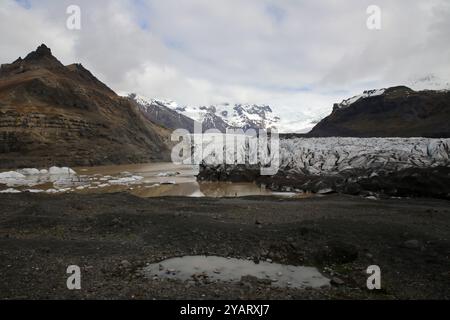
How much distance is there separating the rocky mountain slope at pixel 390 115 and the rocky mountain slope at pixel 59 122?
3729cm

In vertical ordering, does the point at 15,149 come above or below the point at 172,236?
above

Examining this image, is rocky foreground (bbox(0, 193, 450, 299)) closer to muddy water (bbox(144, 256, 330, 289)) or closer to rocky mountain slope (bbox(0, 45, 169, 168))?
muddy water (bbox(144, 256, 330, 289))

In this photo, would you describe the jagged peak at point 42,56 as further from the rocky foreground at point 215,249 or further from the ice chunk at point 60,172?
the rocky foreground at point 215,249

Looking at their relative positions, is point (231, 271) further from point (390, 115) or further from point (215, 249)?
point (390, 115)

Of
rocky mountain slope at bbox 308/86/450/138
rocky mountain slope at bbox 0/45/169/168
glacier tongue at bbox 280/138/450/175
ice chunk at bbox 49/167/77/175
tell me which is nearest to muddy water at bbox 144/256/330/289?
glacier tongue at bbox 280/138/450/175

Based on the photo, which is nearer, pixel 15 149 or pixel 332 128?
pixel 15 149

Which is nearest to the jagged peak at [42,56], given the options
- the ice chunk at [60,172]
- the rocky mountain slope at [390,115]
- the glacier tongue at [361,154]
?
the ice chunk at [60,172]

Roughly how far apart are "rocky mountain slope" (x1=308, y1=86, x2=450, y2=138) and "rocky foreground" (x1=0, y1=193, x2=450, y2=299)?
54633 millimetres
